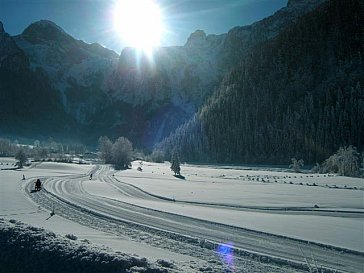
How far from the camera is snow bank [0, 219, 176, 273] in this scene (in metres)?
14.6

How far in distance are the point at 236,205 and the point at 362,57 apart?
155033mm

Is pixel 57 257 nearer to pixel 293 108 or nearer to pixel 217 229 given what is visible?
pixel 217 229

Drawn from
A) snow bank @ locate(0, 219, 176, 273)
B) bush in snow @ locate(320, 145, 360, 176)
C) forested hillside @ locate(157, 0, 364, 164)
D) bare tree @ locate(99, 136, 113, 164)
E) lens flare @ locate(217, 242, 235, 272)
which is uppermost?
forested hillside @ locate(157, 0, 364, 164)

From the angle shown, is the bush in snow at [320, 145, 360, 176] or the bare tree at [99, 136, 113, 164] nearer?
the bush in snow at [320, 145, 360, 176]

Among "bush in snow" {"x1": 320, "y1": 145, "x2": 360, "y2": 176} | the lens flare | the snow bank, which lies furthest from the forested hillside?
the snow bank

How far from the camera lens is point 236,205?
3381cm

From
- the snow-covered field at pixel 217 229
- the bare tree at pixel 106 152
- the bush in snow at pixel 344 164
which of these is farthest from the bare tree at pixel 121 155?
the snow-covered field at pixel 217 229

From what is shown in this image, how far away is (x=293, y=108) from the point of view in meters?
154

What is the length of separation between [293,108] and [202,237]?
461 ft

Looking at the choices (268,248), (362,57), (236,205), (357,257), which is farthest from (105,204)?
(362,57)

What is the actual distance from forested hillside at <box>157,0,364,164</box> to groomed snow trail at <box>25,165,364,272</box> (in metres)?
105

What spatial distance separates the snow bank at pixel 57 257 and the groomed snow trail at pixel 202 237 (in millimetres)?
3660

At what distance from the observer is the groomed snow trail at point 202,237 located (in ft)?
54.4

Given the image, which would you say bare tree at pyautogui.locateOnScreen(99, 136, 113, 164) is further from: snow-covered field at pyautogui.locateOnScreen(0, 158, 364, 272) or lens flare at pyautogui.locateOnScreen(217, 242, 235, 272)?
lens flare at pyautogui.locateOnScreen(217, 242, 235, 272)
